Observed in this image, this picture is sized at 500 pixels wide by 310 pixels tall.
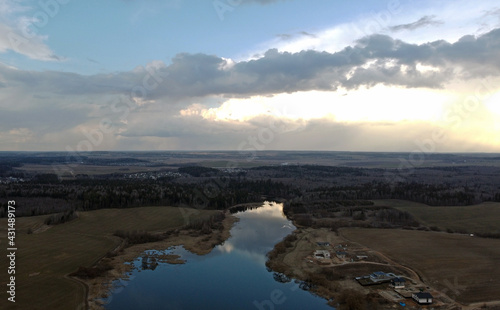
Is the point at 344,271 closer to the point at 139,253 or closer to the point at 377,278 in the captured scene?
the point at 377,278

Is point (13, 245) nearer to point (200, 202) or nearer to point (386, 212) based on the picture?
point (200, 202)

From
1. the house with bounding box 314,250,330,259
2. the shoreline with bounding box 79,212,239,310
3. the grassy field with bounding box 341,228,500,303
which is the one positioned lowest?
the shoreline with bounding box 79,212,239,310

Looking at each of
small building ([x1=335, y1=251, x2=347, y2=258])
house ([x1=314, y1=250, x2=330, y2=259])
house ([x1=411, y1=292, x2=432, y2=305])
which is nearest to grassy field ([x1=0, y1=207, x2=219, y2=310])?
house ([x1=314, y1=250, x2=330, y2=259])

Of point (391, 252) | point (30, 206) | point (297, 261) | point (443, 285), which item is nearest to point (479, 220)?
point (391, 252)

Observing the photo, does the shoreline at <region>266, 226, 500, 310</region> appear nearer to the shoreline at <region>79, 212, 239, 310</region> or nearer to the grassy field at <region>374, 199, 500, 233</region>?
the shoreline at <region>79, 212, 239, 310</region>

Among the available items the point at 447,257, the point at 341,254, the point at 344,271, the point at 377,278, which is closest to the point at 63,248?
the point at 344,271

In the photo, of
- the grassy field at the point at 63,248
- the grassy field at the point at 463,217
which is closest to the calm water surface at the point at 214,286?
→ the grassy field at the point at 63,248
